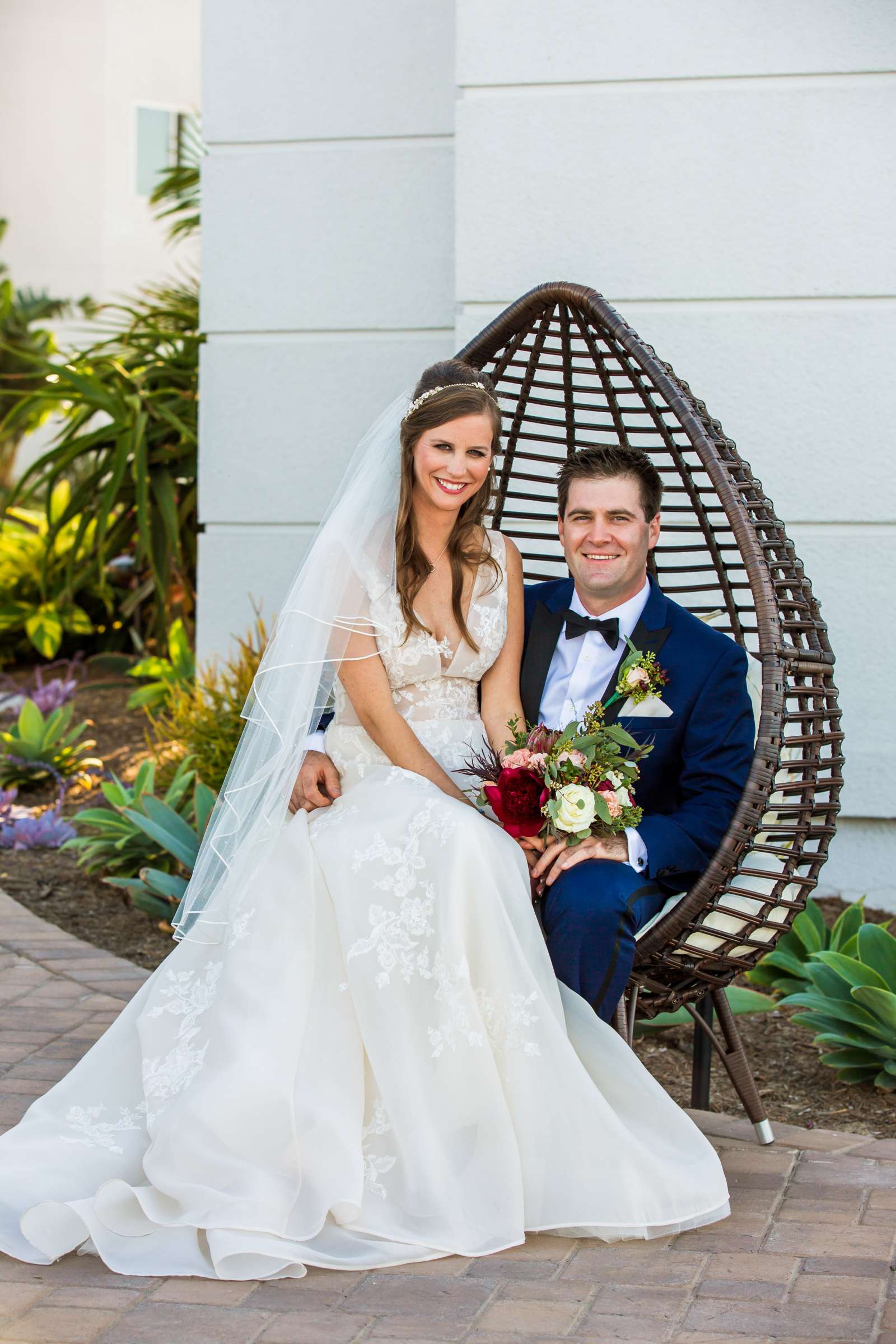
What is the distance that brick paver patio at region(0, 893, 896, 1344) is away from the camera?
6.48ft

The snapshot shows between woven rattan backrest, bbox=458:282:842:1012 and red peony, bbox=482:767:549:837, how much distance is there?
315mm

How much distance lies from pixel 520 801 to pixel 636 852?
0.27 m

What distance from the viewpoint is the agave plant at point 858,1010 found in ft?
9.62

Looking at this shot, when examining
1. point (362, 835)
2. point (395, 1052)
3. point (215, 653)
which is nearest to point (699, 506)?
point (362, 835)

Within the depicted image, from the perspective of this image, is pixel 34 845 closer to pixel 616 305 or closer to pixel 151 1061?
pixel 151 1061

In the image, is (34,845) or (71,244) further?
(71,244)

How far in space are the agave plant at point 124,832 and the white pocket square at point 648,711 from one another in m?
1.74

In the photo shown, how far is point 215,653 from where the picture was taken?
5.26 m

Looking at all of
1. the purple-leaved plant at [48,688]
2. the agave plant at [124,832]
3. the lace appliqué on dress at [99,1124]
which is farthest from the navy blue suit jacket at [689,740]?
the purple-leaved plant at [48,688]

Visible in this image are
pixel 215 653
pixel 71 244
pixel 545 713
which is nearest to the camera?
pixel 545 713

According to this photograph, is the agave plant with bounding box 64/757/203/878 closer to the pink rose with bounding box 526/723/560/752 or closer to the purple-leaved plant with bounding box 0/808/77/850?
the purple-leaved plant with bounding box 0/808/77/850

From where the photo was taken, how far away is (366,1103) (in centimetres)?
237

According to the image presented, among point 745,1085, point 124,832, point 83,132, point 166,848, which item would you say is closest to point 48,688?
point 124,832

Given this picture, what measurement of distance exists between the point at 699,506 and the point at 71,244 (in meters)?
10.9
